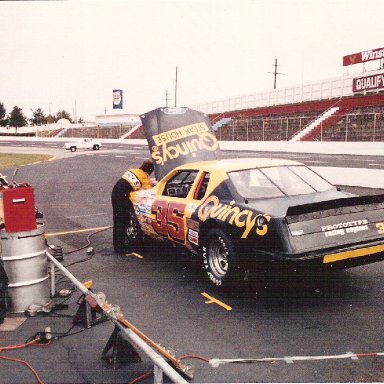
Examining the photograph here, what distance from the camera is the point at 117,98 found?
9906cm

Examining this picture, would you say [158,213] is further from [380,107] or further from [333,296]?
[380,107]

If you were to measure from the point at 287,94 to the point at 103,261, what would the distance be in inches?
1650

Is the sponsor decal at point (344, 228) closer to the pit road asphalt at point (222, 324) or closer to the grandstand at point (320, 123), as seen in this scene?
the pit road asphalt at point (222, 324)

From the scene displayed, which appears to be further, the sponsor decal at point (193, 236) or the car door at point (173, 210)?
the car door at point (173, 210)

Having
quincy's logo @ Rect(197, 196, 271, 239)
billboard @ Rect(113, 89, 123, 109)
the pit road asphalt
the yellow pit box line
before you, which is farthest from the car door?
billboard @ Rect(113, 89, 123, 109)

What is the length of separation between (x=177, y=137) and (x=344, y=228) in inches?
180

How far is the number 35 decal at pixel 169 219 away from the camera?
5.84 m

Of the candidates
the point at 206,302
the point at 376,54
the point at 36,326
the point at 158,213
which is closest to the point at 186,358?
the point at 206,302

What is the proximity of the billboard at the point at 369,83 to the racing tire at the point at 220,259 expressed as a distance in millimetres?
34705

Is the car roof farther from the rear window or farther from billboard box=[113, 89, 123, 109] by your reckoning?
billboard box=[113, 89, 123, 109]

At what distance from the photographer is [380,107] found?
34219 mm

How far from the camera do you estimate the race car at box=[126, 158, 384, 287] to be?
456 cm

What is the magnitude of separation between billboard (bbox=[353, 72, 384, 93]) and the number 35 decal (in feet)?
112

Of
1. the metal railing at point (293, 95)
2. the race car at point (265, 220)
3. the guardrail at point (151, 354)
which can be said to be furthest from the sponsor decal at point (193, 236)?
the metal railing at point (293, 95)
